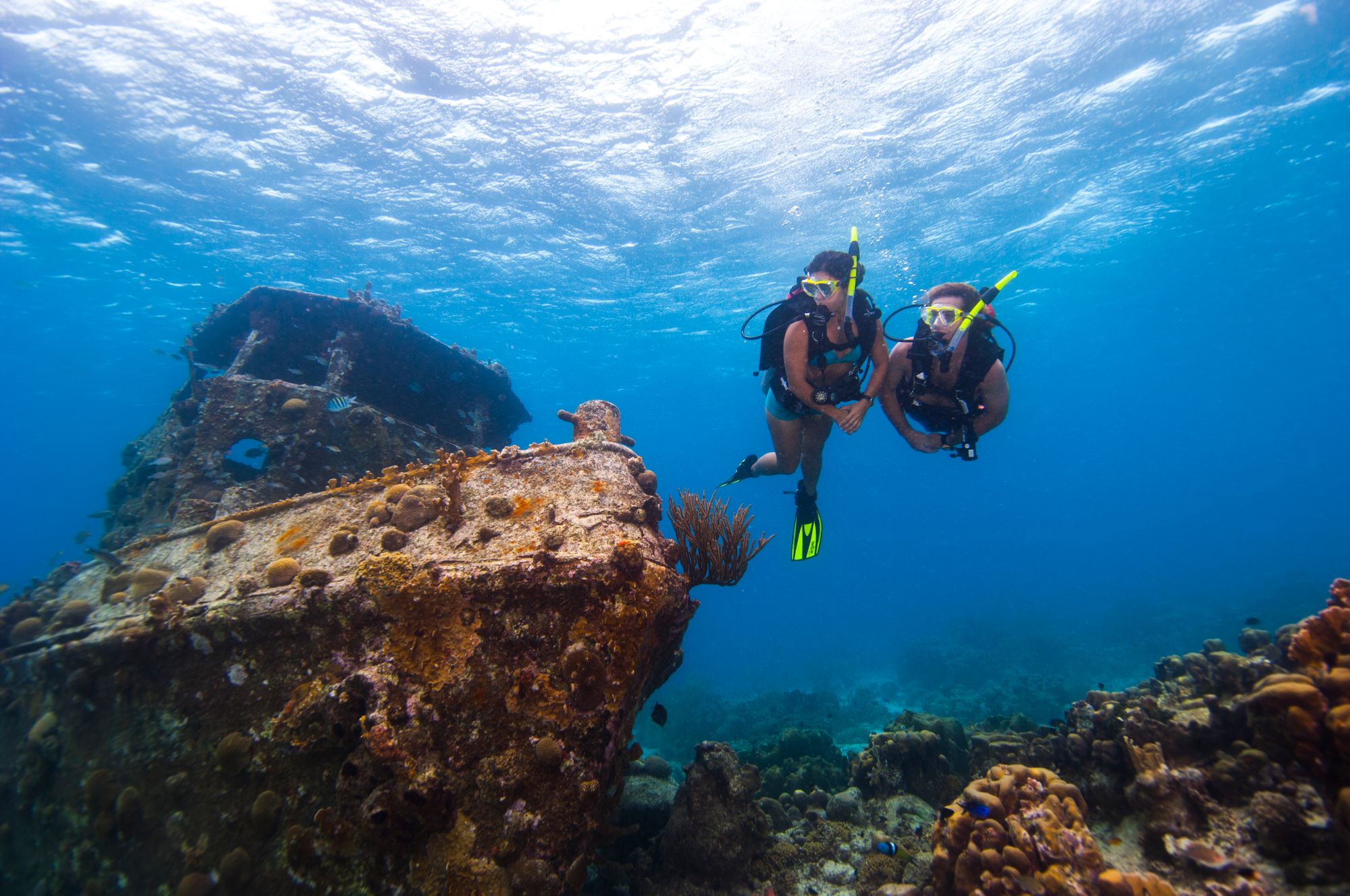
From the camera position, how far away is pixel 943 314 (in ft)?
21.6

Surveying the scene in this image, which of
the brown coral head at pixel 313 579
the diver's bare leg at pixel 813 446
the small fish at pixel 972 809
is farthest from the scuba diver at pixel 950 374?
the brown coral head at pixel 313 579

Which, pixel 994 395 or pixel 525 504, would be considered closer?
pixel 525 504

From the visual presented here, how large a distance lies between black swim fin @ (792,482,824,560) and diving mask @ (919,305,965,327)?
3268 mm

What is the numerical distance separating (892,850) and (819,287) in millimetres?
6322

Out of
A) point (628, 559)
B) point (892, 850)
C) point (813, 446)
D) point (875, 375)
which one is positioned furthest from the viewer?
point (813, 446)

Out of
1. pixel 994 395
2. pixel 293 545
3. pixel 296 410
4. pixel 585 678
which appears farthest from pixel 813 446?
pixel 296 410

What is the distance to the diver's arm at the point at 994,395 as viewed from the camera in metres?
6.75

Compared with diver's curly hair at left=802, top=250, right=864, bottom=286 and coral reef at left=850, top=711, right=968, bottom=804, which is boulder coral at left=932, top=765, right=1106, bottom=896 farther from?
diver's curly hair at left=802, top=250, right=864, bottom=286

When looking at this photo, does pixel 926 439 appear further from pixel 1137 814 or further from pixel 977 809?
pixel 977 809

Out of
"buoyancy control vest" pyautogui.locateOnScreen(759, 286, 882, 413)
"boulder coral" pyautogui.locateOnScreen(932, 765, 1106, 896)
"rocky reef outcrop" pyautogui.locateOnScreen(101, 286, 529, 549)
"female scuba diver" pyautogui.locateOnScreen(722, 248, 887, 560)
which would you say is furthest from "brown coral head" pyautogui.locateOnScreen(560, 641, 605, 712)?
"rocky reef outcrop" pyautogui.locateOnScreen(101, 286, 529, 549)

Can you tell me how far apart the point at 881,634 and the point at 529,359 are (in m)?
38.7

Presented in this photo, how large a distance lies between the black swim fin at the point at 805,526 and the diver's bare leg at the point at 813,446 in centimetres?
13

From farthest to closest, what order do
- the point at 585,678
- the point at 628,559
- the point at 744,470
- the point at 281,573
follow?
the point at 744,470 → the point at 281,573 → the point at 628,559 → the point at 585,678

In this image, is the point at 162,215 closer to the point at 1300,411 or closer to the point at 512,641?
the point at 512,641
